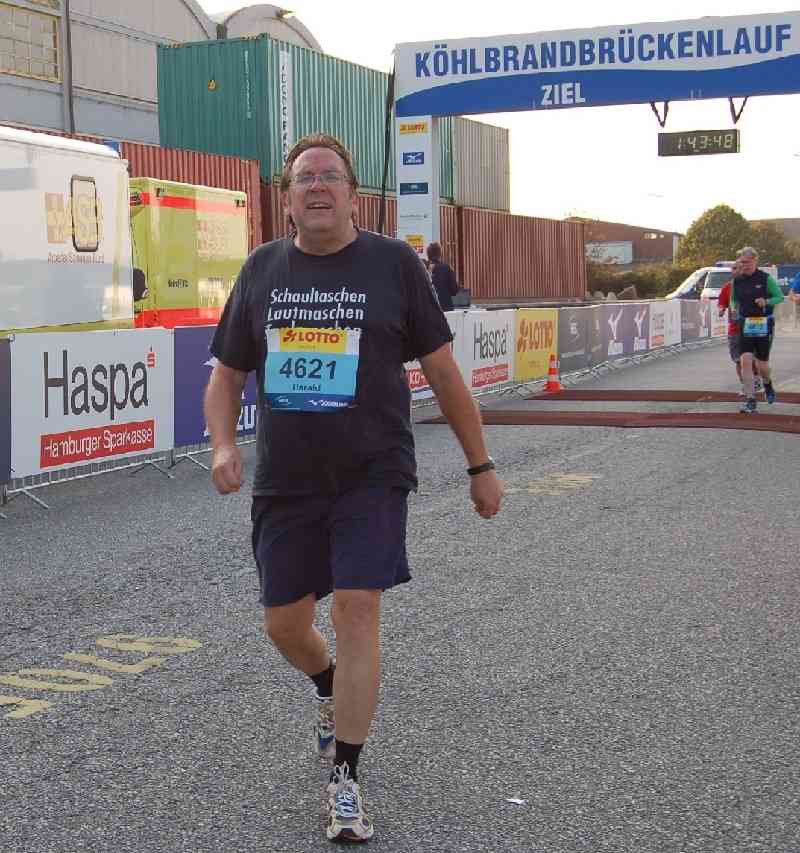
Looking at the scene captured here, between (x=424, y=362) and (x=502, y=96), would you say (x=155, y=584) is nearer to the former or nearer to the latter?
(x=424, y=362)

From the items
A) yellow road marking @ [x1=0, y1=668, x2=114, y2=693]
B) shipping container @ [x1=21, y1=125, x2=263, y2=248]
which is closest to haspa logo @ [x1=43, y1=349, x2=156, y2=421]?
yellow road marking @ [x1=0, y1=668, x2=114, y2=693]

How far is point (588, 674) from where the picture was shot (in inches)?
216

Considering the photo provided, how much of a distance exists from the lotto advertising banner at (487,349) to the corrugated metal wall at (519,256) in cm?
2274

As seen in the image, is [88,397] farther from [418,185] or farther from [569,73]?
[418,185]

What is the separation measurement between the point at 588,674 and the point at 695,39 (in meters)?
21.8

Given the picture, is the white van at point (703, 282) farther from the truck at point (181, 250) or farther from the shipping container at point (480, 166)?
the truck at point (181, 250)

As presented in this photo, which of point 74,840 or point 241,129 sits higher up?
point 241,129

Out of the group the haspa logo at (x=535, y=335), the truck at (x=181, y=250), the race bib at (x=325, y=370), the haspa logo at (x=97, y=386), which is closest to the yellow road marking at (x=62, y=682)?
the race bib at (x=325, y=370)

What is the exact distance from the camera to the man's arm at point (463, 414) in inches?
162

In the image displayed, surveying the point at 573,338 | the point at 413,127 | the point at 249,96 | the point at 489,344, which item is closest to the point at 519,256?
the point at 249,96

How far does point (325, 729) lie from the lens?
4480 millimetres

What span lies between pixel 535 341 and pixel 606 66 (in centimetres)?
754

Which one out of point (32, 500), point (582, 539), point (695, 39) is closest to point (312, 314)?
point (582, 539)

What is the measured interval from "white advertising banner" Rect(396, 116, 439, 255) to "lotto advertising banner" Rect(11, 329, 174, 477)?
1648cm
